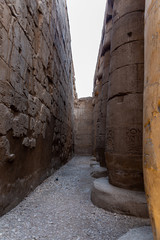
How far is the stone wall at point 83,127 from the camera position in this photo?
13.0 m

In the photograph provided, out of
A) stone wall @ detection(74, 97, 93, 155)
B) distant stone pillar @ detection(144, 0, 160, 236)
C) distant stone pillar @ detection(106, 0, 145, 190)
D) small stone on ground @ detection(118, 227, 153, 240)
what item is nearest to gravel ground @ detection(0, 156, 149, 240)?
small stone on ground @ detection(118, 227, 153, 240)

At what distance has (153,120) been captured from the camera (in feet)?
4.21

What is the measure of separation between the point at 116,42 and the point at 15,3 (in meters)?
1.76

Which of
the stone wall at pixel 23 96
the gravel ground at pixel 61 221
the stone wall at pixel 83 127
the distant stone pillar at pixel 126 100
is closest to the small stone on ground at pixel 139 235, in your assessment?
the gravel ground at pixel 61 221

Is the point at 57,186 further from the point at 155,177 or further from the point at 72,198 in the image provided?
the point at 155,177

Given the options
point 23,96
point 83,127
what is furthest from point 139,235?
point 83,127

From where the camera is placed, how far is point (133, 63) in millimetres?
2787

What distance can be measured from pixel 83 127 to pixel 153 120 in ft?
40.5

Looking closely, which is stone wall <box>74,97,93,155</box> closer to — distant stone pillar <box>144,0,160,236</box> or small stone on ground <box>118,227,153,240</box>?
small stone on ground <box>118,227,153,240</box>

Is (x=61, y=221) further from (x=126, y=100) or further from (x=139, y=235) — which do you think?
(x=126, y=100)

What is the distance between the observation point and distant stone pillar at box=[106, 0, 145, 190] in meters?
2.53

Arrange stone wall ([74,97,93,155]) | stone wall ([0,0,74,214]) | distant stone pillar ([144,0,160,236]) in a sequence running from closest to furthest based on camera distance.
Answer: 1. distant stone pillar ([144,0,160,236])
2. stone wall ([0,0,74,214])
3. stone wall ([74,97,93,155])

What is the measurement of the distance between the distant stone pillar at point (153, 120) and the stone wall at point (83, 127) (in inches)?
461

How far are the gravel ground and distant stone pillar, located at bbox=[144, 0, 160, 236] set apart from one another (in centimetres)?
74
